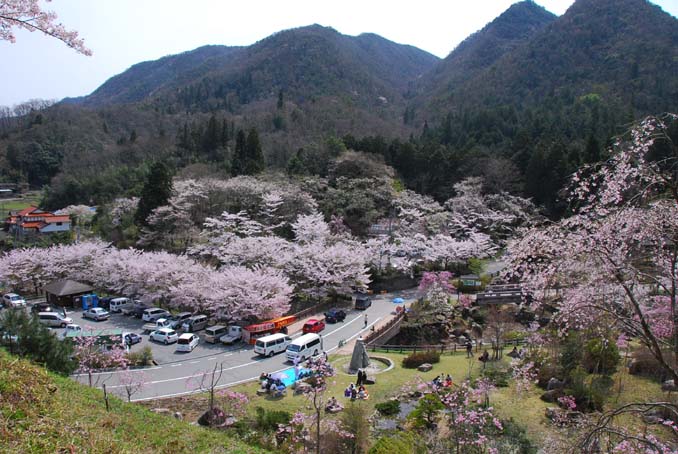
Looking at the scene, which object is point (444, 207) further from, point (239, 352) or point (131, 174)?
point (131, 174)

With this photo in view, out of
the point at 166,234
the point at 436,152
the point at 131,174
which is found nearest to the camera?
the point at 166,234

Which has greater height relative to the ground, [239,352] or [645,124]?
[645,124]

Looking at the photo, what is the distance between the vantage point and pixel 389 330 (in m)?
21.1

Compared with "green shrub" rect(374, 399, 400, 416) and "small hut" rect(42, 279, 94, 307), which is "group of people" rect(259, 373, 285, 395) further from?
"small hut" rect(42, 279, 94, 307)

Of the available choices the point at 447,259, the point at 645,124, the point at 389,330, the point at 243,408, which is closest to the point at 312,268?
the point at 389,330

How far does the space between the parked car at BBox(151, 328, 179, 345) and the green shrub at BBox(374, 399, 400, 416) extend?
34.4 feet

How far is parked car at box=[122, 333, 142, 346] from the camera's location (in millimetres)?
18750

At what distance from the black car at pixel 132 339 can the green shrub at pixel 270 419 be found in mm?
9731

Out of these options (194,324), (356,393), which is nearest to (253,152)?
(194,324)

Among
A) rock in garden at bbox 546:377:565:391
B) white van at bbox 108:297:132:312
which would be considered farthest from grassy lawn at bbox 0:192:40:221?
rock in garden at bbox 546:377:565:391

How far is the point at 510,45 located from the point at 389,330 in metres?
106

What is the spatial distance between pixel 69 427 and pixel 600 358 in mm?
14366

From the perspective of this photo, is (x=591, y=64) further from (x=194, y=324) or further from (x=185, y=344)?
(x=185, y=344)

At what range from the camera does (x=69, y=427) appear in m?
5.40
